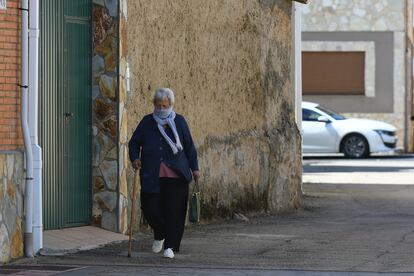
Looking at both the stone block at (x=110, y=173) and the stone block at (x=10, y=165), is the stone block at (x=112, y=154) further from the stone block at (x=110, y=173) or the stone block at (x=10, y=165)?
the stone block at (x=10, y=165)

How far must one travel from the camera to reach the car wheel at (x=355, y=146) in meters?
35.0

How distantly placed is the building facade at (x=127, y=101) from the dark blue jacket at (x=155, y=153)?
96cm

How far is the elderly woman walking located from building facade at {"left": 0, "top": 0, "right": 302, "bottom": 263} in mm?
999

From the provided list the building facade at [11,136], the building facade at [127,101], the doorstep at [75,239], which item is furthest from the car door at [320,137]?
the building facade at [11,136]

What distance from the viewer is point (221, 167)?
16.2 m

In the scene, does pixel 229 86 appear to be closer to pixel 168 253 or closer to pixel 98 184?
pixel 98 184

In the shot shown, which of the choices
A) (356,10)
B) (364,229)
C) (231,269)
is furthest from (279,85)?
(356,10)

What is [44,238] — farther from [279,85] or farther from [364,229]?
[279,85]

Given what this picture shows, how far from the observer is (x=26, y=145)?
11805 mm

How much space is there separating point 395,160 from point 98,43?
21.9m

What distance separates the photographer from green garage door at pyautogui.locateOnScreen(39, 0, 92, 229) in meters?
13.0

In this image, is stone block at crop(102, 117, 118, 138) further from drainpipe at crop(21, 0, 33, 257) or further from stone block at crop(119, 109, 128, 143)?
drainpipe at crop(21, 0, 33, 257)

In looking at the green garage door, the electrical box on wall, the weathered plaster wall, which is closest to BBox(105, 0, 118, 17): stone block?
the green garage door

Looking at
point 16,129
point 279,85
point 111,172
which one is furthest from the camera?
point 279,85
